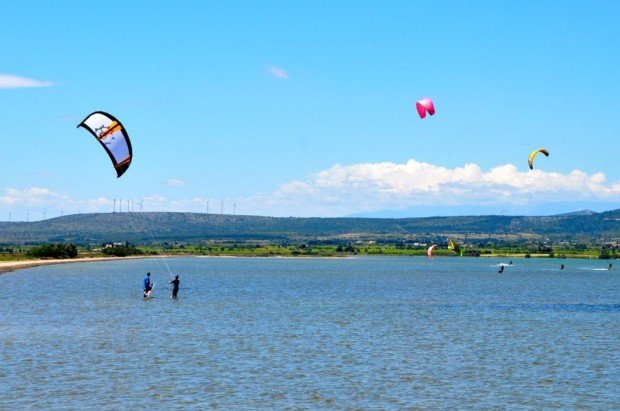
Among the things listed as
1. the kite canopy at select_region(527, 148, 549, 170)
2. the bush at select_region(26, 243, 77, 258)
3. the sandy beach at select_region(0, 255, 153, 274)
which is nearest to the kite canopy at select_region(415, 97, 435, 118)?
the kite canopy at select_region(527, 148, 549, 170)

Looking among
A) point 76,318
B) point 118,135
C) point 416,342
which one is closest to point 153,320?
point 76,318

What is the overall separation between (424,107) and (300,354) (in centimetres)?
2641

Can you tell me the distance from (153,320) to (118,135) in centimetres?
1190

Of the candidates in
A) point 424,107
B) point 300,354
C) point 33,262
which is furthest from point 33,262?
point 300,354

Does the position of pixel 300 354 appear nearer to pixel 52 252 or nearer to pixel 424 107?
pixel 424 107

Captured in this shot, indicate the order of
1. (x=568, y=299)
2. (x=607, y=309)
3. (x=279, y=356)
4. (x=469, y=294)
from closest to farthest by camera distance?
(x=279, y=356) < (x=607, y=309) < (x=568, y=299) < (x=469, y=294)

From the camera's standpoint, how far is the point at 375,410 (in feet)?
79.5

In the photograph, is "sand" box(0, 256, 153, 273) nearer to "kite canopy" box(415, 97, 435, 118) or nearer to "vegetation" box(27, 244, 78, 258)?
"vegetation" box(27, 244, 78, 258)

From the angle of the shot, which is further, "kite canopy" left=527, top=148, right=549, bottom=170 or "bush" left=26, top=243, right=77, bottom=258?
"bush" left=26, top=243, right=77, bottom=258

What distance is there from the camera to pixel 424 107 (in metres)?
57.9

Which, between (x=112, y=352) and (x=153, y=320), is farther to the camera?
(x=153, y=320)

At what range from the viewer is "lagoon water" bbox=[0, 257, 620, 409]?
26031 mm

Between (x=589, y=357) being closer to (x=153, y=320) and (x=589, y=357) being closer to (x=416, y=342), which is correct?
(x=416, y=342)

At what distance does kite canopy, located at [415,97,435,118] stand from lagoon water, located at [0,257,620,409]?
12.7m
